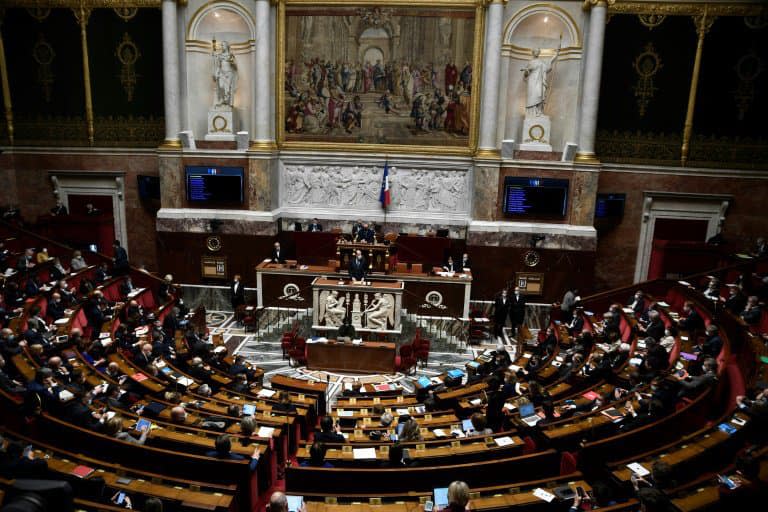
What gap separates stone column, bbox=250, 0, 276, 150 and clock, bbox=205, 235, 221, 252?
141 inches

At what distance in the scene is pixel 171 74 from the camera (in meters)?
20.3

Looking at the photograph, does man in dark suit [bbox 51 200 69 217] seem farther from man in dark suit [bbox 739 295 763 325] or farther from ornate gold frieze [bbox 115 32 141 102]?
man in dark suit [bbox 739 295 763 325]

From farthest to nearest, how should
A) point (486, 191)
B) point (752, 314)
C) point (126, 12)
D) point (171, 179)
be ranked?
point (126, 12), point (171, 179), point (486, 191), point (752, 314)

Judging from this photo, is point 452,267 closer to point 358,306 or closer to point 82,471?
point 358,306

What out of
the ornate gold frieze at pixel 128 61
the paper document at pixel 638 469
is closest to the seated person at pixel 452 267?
the paper document at pixel 638 469

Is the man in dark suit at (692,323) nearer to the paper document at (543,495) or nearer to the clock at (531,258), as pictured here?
the clock at (531,258)

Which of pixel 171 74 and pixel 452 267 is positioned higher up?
pixel 171 74

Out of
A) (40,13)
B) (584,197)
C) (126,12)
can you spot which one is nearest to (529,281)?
(584,197)

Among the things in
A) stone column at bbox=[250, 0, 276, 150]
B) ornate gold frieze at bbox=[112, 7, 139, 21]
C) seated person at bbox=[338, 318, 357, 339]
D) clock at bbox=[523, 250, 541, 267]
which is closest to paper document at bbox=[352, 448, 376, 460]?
seated person at bbox=[338, 318, 357, 339]

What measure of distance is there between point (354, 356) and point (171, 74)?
502 inches

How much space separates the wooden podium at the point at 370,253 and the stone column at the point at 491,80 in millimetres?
5202

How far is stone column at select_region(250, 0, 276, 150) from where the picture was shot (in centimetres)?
1981

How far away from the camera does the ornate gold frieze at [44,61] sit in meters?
21.2

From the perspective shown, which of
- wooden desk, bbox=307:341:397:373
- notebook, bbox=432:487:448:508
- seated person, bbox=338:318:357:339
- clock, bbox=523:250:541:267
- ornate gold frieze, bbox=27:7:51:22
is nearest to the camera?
notebook, bbox=432:487:448:508
